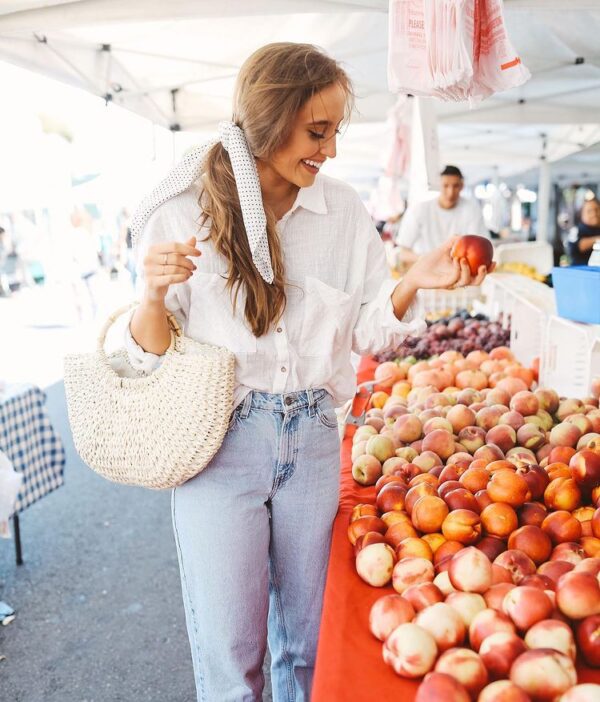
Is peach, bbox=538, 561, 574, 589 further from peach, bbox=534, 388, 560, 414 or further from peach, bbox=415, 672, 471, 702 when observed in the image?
Answer: peach, bbox=534, 388, 560, 414

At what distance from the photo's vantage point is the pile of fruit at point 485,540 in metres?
1.07

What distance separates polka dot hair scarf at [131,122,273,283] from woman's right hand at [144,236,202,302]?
15 centimetres

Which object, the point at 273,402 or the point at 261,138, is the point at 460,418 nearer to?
the point at 273,402

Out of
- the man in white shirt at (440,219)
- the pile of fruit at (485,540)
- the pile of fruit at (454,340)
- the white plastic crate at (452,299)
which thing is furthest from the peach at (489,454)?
the man in white shirt at (440,219)

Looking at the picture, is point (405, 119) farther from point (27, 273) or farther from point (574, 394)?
point (27, 273)

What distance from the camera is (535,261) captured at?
6.74 metres

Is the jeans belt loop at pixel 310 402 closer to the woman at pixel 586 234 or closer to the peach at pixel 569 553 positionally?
the peach at pixel 569 553

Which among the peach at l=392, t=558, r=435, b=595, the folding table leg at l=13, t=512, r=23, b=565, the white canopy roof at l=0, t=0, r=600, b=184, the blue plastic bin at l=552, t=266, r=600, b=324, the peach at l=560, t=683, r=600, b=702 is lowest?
the folding table leg at l=13, t=512, r=23, b=565

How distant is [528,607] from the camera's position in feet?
3.80

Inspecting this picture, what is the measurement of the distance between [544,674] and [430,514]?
0.58 m

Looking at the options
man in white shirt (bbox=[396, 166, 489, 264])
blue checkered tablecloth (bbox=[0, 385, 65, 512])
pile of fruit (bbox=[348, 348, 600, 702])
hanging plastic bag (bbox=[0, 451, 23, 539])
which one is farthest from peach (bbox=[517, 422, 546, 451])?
man in white shirt (bbox=[396, 166, 489, 264])

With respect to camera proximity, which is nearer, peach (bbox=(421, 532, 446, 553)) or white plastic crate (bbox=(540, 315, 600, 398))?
peach (bbox=(421, 532, 446, 553))

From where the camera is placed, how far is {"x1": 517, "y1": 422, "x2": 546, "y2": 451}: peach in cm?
206

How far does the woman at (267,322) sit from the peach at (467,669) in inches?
20.8
